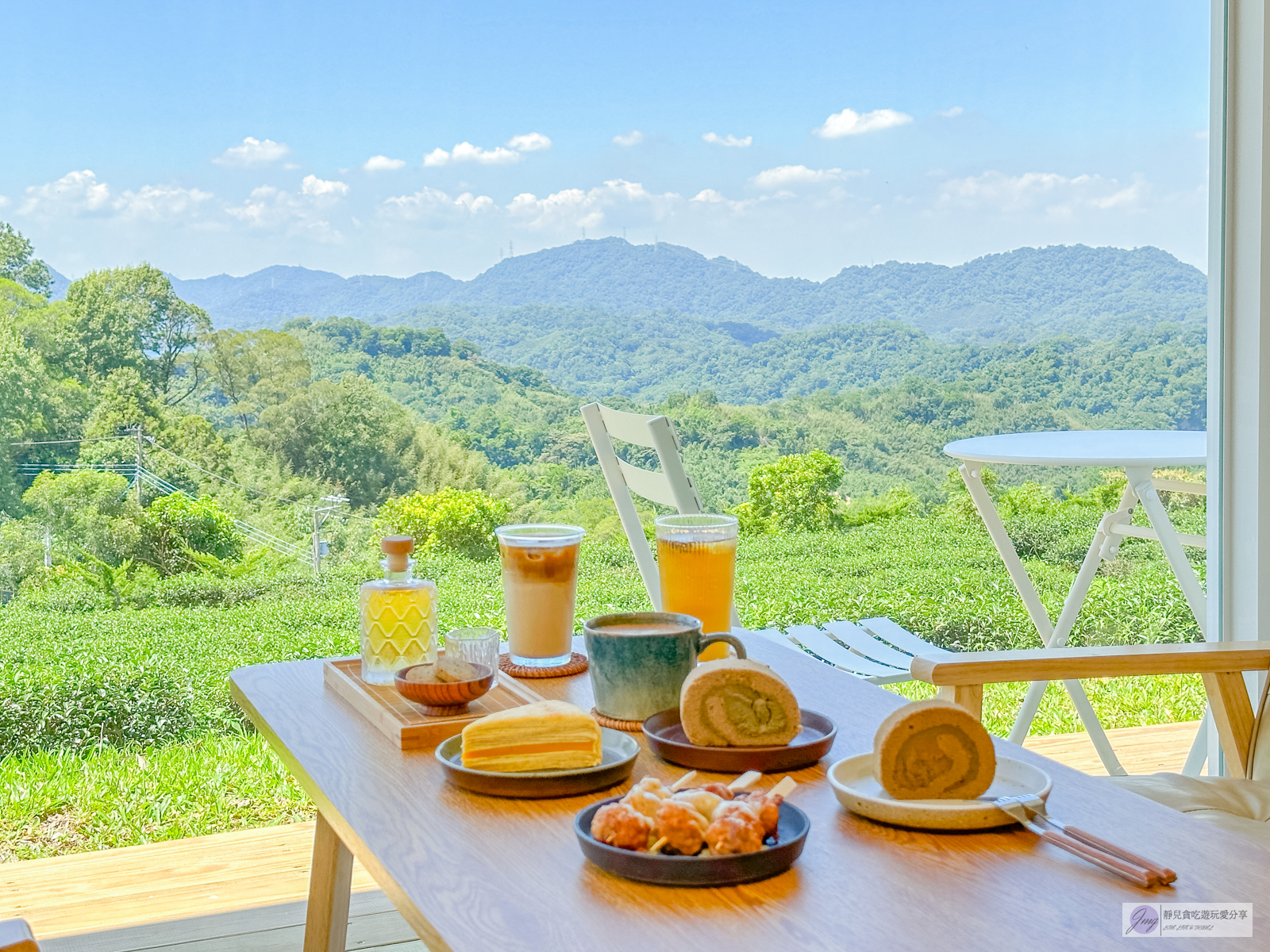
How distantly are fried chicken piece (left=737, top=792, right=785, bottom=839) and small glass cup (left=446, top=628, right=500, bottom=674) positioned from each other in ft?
1.28

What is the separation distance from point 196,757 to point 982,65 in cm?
391

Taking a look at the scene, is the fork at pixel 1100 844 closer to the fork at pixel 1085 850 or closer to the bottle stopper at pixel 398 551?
the fork at pixel 1085 850

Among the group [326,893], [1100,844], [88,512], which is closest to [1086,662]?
[1100,844]

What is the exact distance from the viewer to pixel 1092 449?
2.46 metres

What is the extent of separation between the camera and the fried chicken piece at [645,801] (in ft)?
2.45

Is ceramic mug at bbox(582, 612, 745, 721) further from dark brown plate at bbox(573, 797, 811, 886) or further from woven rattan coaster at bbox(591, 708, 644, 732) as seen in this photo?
dark brown plate at bbox(573, 797, 811, 886)

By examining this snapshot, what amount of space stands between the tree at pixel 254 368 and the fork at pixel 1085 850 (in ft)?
11.7

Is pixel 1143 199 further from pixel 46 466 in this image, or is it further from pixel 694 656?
pixel 694 656

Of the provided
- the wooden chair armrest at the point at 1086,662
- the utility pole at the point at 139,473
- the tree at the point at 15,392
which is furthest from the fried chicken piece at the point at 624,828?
the utility pole at the point at 139,473

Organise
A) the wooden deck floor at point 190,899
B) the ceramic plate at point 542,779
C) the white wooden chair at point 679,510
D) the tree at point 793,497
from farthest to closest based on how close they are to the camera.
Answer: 1. the tree at point 793,497
2. the wooden deck floor at point 190,899
3. the white wooden chair at point 679,510
4. the ceramic plate at point 542,779

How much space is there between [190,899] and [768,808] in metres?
1.97

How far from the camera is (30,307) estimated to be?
3586 mm

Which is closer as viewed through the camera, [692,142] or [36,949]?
[36,949]

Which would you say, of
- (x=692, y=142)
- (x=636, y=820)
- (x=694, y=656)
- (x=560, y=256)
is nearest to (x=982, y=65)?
(x=692, y=142)
